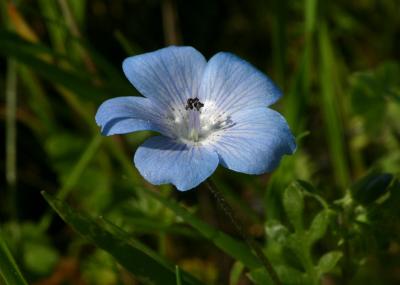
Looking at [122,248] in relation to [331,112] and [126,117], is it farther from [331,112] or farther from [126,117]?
[331,112]

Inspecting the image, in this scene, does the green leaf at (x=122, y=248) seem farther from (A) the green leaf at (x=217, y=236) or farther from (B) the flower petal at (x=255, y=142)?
(B) the flower petal at (x=255, y=142)

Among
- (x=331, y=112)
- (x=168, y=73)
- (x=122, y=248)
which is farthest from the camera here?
(x=331, y=112)

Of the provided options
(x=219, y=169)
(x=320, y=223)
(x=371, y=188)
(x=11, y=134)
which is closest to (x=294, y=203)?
(x=320, y=223)

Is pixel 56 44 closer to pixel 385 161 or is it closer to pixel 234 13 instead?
pixel 234 13

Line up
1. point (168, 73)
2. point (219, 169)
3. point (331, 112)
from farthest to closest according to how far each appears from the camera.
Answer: point (219, 169)
point (331, 112)
point (168, 73)

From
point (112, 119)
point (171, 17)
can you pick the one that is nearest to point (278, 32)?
point (171, 17)
